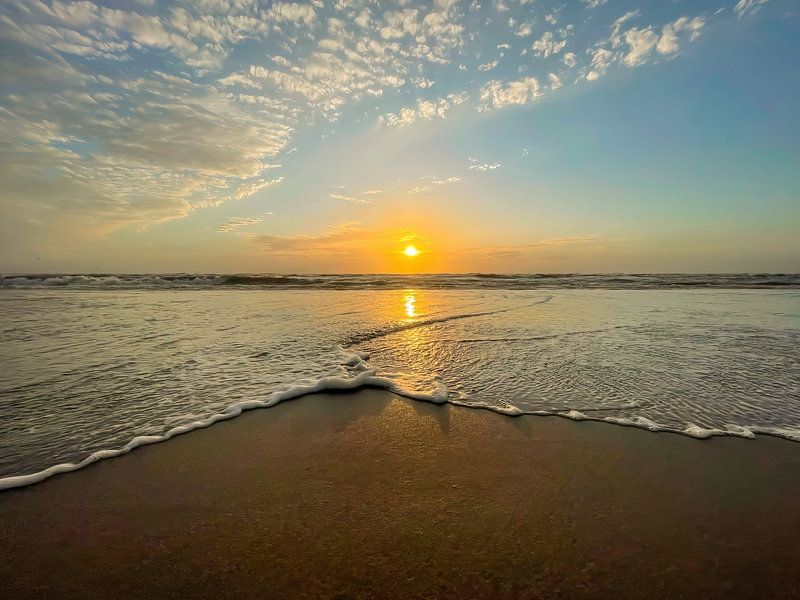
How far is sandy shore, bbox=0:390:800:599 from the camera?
186 cm

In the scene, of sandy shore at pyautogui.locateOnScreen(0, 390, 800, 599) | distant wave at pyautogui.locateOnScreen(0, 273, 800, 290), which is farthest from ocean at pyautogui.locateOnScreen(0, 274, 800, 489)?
distant wave at pyautogui.locateOnScreen(0, 273, 800, 290)

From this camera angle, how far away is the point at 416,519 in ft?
7.57

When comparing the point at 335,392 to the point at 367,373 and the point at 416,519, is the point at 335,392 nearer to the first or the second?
the point at 367,373

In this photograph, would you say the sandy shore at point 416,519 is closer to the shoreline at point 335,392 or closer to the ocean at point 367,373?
the shoreline at point 335,392

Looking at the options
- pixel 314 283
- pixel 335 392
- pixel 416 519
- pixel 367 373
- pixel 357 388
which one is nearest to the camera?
pixel 416 519

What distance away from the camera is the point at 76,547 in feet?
6.83

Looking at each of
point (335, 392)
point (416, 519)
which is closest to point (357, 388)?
point (335, 392)

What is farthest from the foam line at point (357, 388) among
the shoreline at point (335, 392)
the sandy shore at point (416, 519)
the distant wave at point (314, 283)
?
the distant wave at point (314, 283)

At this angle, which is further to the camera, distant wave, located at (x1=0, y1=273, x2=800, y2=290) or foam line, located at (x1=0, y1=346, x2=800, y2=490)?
distant wave, located at (x1=0, y1=273, x2=800, y2=290)

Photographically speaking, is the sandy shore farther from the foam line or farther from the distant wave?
the distant wave

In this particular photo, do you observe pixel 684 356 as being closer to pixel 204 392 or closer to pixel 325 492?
pixel 325 492

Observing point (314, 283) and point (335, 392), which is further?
point (314, 283)

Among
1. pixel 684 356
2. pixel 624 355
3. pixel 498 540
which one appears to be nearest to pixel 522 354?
pixel 624 355

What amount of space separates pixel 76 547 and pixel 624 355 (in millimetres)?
6760
